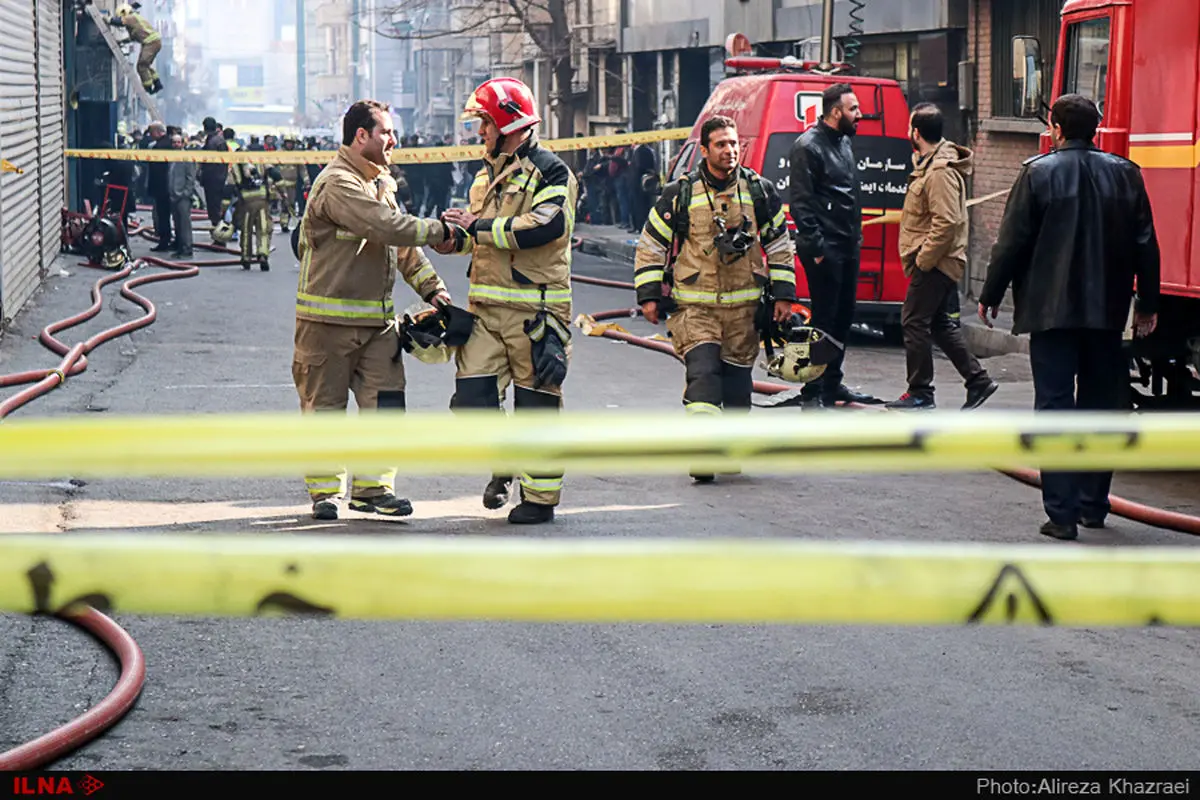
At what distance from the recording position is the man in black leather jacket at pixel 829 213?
1120 centimetres

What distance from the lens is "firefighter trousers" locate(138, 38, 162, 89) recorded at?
105ft

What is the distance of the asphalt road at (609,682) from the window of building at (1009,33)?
12.6 m

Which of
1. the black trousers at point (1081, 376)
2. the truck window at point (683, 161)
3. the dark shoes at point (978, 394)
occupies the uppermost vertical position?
the truck window at point (683, 161)

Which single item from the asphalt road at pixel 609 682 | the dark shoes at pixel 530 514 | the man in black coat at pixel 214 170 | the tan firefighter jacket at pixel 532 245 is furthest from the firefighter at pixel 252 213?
the dark shoes at pixel 530 514

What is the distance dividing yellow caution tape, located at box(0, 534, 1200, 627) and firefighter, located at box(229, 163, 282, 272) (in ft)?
66.3

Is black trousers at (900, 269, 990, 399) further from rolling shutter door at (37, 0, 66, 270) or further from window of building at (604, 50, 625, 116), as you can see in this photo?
window of building at (604, 50, 625, 116)

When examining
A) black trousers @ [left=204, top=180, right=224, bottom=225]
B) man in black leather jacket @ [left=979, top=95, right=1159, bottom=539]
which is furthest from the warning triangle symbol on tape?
black trousers @ [left=204, top=180, right=224, bottom=225]

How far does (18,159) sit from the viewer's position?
59.2 feet

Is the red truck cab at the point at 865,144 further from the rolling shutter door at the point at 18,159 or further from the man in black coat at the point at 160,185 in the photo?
the man in black coat at the point at 160,185

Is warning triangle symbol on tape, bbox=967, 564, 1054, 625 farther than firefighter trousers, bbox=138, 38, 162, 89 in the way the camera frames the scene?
No

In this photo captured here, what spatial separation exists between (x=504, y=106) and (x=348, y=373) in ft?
4.32

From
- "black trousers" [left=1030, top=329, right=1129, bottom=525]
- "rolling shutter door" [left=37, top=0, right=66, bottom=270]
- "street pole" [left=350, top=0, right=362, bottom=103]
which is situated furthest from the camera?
"street pole" [left=350, top=0, right=362, bottom=103]

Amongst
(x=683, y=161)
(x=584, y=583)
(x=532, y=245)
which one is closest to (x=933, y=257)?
(x=532, y=245)

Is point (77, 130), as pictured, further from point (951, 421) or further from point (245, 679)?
point (951, 421)
